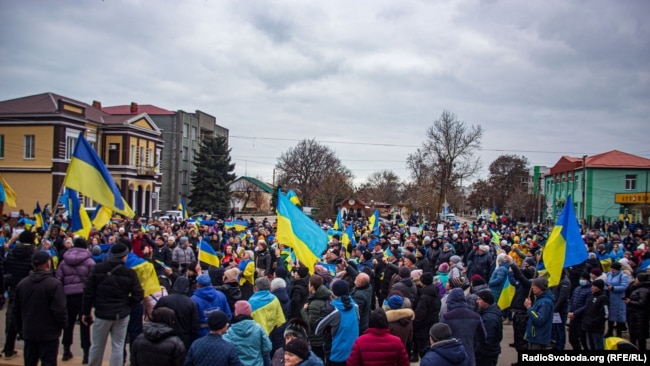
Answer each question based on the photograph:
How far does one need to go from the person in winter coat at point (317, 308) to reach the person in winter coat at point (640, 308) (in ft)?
18.3

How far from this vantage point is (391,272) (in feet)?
34.5

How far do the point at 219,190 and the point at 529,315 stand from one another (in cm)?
4962

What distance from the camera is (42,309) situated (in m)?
6.19

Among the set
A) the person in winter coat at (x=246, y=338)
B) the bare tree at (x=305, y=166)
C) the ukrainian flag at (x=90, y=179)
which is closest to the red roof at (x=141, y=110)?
the bare tree at (x=305, y=166)

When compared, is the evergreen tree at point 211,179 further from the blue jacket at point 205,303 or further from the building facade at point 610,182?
the blue jacket at point 205,303

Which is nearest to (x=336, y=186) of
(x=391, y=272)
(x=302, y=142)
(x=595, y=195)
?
(x=302, y=142)

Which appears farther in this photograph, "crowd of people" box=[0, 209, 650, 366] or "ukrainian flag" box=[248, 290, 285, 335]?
"ukrainian flag" box=[248, 290, 285, 335]

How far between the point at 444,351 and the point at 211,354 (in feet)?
7.34

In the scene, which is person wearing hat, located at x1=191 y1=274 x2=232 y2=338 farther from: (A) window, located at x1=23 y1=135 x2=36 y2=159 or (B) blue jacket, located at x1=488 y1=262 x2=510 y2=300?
(A) window, located at x1=23 y1=135 x2=36 y2=159

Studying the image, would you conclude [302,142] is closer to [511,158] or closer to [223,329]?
[511,158]

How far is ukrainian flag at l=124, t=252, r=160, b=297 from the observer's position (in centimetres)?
698

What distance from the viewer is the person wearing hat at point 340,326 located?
6188 mm

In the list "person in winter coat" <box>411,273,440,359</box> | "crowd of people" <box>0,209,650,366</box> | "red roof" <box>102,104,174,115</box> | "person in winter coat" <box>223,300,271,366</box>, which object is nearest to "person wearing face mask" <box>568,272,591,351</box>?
"crowd of people" <box>0,209,650,366</box>

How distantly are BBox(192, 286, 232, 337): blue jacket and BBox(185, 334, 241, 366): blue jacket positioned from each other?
1.74m
